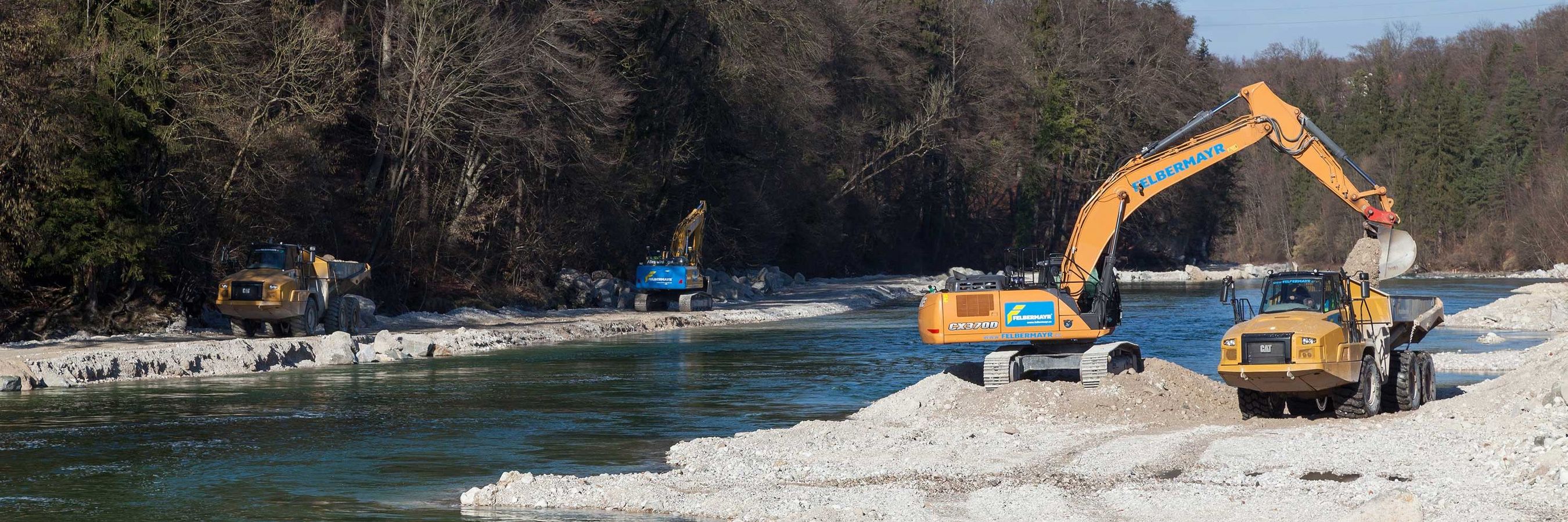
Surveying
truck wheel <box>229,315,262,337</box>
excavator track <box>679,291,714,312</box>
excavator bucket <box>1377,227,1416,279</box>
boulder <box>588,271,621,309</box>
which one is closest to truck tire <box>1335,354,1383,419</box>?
excavator bucket <box>1377,227,1416,279</box>

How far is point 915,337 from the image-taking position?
3894cm

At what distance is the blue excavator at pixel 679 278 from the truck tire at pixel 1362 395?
94.6ft

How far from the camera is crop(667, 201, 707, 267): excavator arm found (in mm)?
47719

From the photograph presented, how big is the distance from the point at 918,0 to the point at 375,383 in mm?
56271

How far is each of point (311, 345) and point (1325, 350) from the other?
19946mm

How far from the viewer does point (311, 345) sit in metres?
29.5

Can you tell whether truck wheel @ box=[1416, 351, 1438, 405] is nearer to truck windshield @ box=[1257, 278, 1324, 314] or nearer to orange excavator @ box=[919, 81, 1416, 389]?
orange excavator @ box=[919, 81, 1416, 389]

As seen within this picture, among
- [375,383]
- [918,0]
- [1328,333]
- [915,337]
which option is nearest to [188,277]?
[375,383]

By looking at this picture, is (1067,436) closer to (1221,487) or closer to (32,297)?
(1221,487)

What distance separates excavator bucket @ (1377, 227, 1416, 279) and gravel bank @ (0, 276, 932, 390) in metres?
18.9

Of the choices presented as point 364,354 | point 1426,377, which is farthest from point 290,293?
point 1426,377

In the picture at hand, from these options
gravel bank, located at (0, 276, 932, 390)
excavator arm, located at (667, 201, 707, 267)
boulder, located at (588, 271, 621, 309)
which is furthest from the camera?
boulder, located at (588, 271, 621, 309)

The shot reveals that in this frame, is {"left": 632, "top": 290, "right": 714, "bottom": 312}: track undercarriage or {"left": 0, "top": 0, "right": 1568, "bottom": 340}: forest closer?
{"left": 0, "top": 0, "right": 1568, "bottom": 340}: forest

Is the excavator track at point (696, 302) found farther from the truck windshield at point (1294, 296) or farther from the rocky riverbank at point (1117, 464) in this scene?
the truck windshield at point (1294, 296)
